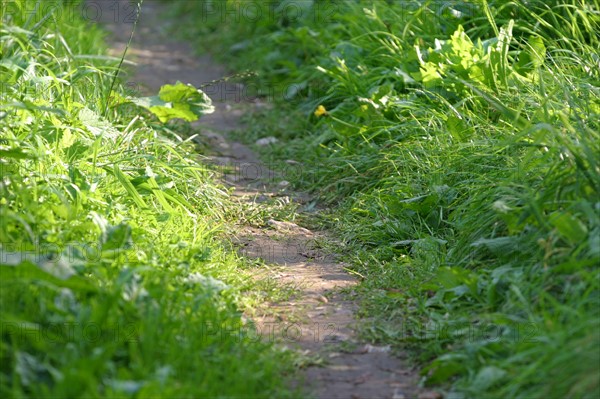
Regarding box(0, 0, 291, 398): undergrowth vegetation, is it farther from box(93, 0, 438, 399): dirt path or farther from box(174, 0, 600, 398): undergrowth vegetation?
box(174, 0, 600, 398): undergrowth vegetation

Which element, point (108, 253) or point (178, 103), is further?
point (178, 103)

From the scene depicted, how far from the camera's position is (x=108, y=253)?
302 cm

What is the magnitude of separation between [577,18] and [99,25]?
443 cm

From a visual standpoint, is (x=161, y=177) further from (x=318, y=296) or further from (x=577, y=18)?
(x=577, y=18)

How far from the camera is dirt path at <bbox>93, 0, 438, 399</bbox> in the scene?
2.77 metres

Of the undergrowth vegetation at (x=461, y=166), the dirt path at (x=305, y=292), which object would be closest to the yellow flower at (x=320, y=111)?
the undergrowth vegetation at (x=461, y=166)

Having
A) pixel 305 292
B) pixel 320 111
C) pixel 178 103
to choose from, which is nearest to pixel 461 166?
pixel 305 292

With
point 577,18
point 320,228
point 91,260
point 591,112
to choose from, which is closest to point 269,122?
point 320,228

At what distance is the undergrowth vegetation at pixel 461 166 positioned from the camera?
2697 mm

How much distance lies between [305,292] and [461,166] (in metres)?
1.05

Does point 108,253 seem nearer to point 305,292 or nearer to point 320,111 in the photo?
point 305,292

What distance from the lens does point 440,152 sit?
4.12 m

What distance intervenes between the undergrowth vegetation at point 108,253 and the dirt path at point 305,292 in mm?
152

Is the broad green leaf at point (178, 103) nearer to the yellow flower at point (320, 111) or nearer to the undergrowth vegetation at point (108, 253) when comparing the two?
the undergrowth vegetation at point (108, 253)
